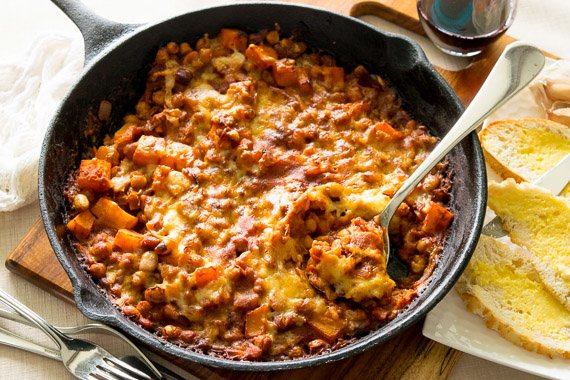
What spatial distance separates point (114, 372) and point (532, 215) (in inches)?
83.8

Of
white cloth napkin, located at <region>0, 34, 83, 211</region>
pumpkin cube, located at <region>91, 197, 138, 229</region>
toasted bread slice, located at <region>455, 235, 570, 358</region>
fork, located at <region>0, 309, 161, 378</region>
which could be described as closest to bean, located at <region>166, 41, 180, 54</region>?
white cloth napkin, located at <region>0, 34, 83, 211</region>

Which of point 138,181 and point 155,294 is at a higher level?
point 138,181

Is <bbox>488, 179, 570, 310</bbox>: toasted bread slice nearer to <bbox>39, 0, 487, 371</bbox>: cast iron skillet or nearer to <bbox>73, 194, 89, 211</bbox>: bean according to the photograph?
<bbox>39, 0, 487, 371</bbox>: cast iron skillet

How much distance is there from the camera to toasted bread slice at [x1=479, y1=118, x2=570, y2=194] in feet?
13.3

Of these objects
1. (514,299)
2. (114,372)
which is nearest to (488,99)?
(514,299)

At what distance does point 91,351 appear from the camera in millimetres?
3533

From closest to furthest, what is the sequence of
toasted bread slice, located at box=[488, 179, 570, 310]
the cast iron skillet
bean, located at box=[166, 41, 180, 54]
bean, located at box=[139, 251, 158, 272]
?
the cast iron skillet
bean, located at box=[139, 251, 158, 272]
toasted bread slice, located at box=[488, 179, 570, 310]
bean, located at box=[166, 41, 180, 54]

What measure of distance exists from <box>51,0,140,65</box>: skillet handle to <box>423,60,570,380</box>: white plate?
207 cm

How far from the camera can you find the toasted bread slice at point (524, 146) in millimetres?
4066

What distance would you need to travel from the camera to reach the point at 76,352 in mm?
3545

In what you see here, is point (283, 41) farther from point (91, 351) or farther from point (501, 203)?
point (91, 351)

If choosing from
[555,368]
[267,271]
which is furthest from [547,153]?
[267,271]

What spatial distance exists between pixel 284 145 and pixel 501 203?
3.67ft

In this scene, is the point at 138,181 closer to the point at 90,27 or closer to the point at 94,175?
the point at 94,175
